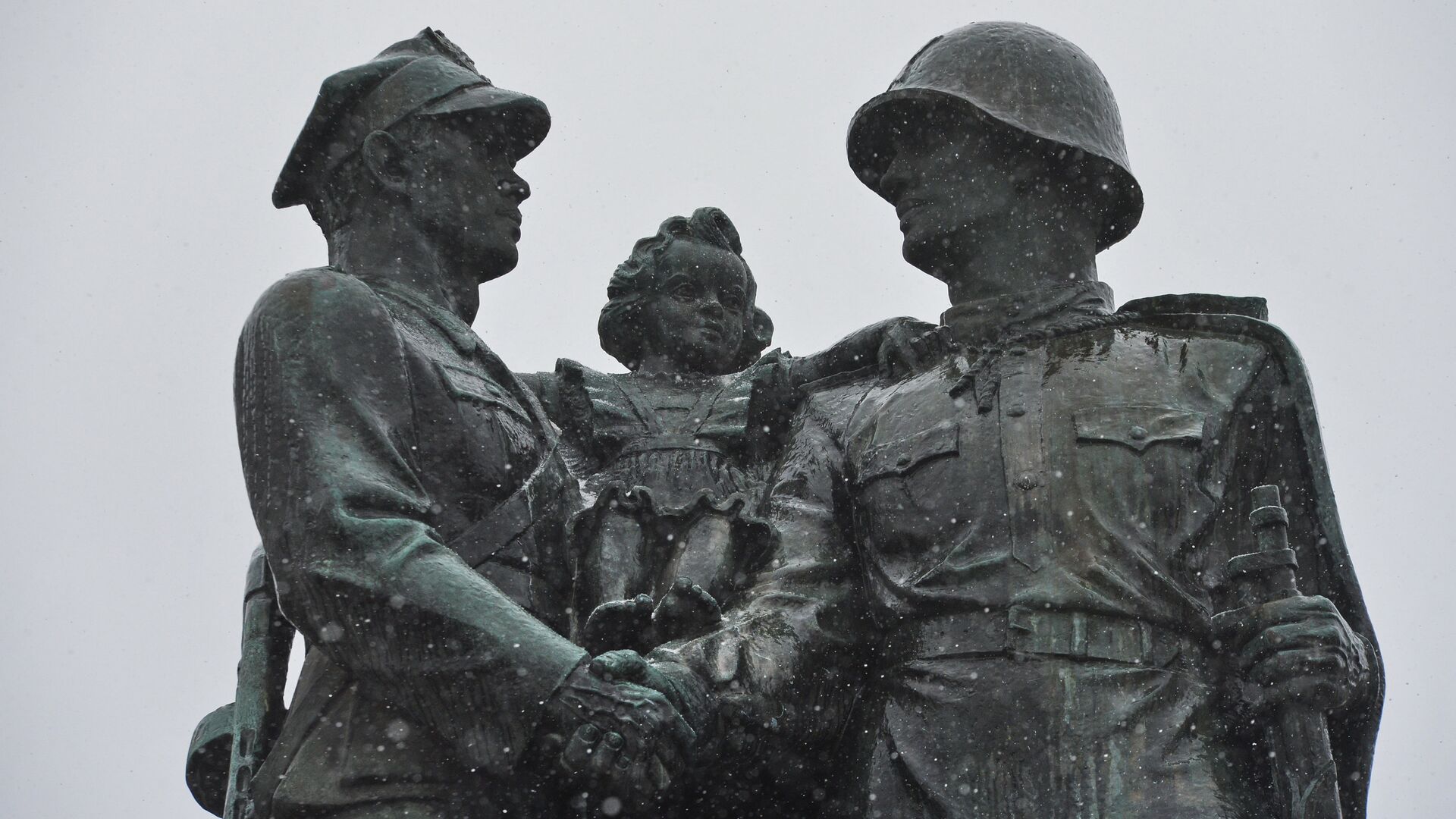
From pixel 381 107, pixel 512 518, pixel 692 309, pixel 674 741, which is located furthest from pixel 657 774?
pixel 381 107

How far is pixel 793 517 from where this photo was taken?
341 inches

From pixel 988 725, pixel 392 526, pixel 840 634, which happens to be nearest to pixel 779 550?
pixel 840 634

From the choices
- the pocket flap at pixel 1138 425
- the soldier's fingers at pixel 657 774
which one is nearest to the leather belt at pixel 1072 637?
the pocket flap at pixel 1138 425

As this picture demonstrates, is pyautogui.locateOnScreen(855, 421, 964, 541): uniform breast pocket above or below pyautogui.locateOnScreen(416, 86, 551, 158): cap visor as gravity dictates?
below

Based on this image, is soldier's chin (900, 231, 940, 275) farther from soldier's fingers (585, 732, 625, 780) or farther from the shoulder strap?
soldier's fingers (585, 732, 625, 780)

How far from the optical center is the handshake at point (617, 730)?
7.11 m

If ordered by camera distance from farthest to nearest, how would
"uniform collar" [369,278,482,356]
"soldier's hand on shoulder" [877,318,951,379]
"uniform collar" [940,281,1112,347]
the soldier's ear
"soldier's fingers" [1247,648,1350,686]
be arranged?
1. "soldier's hand on shoulder" [877,318,951,379]
2. "uniform collar" [940,281,1112,347]
3. the soldier's ear
4. "uniform collar" [369,278,482,356]
5. "soldier's fingers" [1247,648,1350,686]

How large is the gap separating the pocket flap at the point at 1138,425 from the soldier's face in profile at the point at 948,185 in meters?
1.05

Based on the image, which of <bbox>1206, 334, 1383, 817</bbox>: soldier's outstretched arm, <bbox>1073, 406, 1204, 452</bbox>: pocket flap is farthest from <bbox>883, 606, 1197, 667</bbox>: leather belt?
<bbox>1073, 406, 1204, 452</bbox>: pocket flap

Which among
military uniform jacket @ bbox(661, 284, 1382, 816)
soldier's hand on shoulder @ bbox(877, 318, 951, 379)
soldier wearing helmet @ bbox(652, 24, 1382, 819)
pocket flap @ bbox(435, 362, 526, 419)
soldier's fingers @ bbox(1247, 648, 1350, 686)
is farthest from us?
soldier's hand on shoulder @ bbox(877, 318, 951, 379)

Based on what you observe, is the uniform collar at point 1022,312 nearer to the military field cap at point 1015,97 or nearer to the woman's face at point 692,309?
the military field cap at point 1015,97

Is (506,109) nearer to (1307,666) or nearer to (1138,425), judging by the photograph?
(1138,425)

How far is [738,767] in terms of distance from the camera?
8.08 meters

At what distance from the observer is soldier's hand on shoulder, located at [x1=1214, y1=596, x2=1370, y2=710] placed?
7.39 metres
